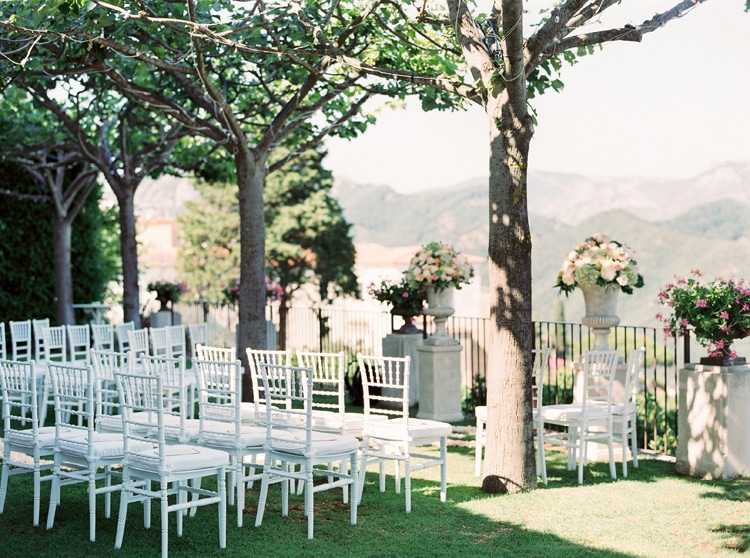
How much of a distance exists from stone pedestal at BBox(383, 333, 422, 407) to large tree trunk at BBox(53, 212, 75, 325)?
7.95m

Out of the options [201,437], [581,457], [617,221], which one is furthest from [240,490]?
[617,221]

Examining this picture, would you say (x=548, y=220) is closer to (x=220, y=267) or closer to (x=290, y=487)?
(x=220, y=267)

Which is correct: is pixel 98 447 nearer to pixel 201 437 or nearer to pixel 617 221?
pixel 201 437

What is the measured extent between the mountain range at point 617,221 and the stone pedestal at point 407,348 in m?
43.9

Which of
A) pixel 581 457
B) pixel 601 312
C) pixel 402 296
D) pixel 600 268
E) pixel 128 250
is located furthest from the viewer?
pixel 128 250

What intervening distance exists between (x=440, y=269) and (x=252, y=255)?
2290 mm

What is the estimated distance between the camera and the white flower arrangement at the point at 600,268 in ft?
29.6

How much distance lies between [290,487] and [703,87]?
61192mm

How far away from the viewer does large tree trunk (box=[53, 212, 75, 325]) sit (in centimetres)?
1772

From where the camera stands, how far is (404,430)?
265 inches

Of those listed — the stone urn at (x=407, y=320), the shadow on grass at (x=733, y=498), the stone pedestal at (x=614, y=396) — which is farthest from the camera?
the stone urn at (x=407, y=320)

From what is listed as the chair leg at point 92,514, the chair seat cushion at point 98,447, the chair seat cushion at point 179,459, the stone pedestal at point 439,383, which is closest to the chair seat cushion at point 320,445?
the chair seat cushion at point 179,459

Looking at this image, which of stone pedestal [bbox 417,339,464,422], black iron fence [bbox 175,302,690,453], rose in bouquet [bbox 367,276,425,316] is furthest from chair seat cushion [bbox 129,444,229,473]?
rose in bouquet [bbox 367,276,425,316]

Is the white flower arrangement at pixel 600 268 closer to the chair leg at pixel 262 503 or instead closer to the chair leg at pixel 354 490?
the chair leg at pixel 354 490
